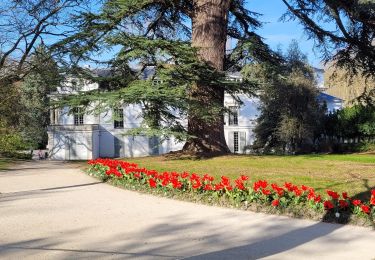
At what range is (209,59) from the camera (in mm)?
18656

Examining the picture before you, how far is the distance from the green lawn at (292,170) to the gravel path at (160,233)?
274cm

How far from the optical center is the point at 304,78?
117ft

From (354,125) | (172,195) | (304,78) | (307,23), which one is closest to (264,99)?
(304,78)

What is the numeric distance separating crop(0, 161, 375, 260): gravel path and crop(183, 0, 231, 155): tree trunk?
8576 millimetres

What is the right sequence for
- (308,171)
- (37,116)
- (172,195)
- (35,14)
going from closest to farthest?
(172,195)
(308,171)
(35,14)
(37,116)

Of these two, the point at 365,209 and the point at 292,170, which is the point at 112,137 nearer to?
the point at 292,170

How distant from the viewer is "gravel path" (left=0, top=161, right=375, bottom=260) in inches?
233

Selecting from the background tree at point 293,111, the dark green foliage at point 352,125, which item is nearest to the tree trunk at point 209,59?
the background tree at point 293,111

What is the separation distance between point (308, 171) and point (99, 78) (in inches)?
341

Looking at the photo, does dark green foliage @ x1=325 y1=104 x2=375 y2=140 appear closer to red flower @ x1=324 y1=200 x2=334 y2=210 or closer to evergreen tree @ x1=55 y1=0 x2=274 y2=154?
evergreen tree @ x1=55 y1=0 x2=274 y2=154

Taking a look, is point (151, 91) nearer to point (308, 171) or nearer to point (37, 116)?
point (308, 171)

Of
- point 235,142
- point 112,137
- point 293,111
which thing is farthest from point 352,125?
point 112,137

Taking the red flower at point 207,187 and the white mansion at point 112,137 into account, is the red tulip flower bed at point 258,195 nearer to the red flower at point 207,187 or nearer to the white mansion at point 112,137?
the red flower at point 207,187

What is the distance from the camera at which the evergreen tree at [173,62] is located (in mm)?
16484
